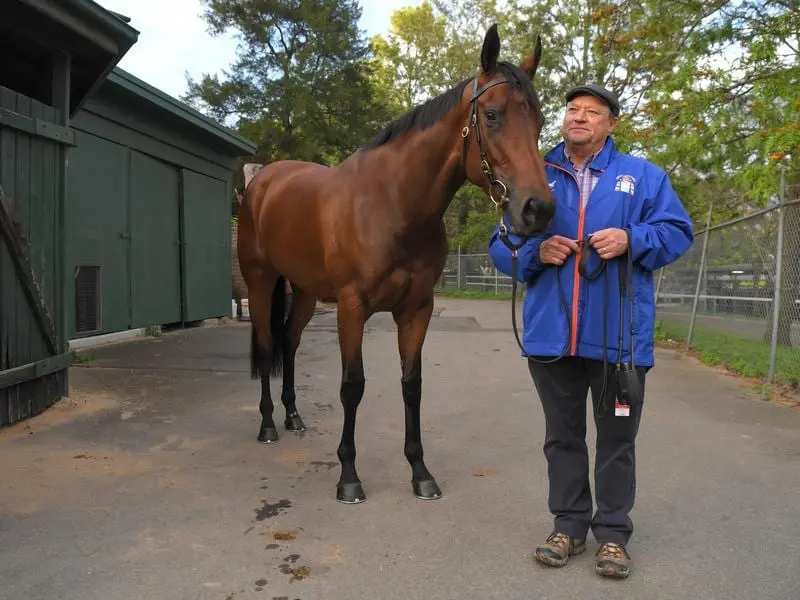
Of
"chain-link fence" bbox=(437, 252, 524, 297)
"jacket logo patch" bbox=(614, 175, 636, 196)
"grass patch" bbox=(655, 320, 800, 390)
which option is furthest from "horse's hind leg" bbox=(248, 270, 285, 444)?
"chain-link fence" bbox=(437, 252, 524, 297)

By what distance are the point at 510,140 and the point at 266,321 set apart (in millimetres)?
2738

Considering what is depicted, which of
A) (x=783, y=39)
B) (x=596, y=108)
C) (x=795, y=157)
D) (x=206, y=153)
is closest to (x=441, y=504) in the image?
(x=596, y=108)

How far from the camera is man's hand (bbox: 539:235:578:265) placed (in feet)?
7.84

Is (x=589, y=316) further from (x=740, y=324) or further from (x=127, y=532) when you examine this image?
(x=740, y=324)

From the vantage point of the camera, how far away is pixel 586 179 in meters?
2.51

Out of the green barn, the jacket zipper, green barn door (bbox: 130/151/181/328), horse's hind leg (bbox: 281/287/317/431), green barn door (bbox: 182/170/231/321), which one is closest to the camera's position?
the jacket zipper

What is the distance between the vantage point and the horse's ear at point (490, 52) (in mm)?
2596

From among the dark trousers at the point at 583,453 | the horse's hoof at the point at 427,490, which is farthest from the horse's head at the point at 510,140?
the horse's hoof at the point at 427,490

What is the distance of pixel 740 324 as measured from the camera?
25.3ft

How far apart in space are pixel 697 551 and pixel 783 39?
22.7ft

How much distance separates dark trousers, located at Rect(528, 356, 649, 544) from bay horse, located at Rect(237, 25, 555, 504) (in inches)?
25.3

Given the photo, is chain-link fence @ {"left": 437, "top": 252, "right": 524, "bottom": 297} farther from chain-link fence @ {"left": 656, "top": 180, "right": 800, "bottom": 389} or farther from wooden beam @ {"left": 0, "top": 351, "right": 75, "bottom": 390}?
wooden beam @ {"left": 0, "top": 351, "right": 75, "bottom": 390}

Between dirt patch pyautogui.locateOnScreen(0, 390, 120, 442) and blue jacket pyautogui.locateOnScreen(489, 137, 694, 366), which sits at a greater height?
blue jacket pyautogui.locateOnScreen(489, 137, 694, 366)

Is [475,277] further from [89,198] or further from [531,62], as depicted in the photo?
[531,62]
